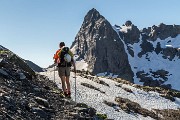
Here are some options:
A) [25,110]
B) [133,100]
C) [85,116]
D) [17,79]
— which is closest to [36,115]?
[25,110]

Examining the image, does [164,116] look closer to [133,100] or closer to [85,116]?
[133,100]

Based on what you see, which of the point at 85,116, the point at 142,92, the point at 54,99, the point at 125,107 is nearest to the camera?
the point at 85,116

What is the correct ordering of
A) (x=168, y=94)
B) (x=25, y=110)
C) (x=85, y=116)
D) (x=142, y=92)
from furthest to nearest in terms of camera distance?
1. (x=168, y=94)
2. (x=142, y=92)
3. (x=85, y=116)
4. (x=25, y=110)

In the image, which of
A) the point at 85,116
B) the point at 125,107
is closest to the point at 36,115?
the point at 85,116

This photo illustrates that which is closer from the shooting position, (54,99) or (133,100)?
(54,99)

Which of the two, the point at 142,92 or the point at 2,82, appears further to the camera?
the point at 142,92

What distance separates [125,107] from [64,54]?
13800mm

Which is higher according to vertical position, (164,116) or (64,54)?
(64,54)

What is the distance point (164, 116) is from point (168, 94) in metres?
11.7

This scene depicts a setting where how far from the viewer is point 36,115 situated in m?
14.1

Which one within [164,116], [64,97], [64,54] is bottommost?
[164,116]

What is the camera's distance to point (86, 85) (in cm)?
3669

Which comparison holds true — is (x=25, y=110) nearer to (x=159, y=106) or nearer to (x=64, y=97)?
(x=64, y=97)

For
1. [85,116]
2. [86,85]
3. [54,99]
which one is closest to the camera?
[85,116]
